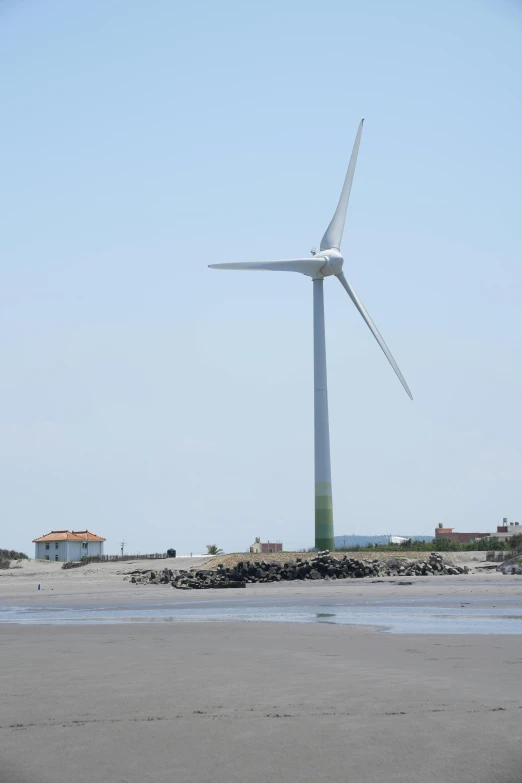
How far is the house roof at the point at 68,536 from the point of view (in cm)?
9475

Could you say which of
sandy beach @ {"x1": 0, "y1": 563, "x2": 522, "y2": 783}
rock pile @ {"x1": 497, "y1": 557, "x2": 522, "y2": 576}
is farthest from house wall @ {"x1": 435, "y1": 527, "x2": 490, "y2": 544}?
sandy beach @ {"x1": 0, "y1": 563, "x2": 522, "y2": 783}

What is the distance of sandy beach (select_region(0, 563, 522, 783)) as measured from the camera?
7.47 m

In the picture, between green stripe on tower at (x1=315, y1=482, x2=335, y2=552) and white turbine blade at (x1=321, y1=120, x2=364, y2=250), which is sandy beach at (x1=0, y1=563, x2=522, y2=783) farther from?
white turbine blade at (x1=321, y1=120, x2=364, y2=250)

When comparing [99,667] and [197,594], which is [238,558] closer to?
[197,594]

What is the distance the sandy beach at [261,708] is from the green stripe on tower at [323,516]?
4532 cm

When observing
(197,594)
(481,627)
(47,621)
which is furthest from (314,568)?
(481,627)

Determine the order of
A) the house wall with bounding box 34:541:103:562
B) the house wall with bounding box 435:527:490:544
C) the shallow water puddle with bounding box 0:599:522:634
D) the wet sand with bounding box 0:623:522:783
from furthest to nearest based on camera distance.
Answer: the house wall with bounding box 435:527:490:544, the house wall with bounding box 34:541:103:562, the shallow water puddle with bounding box 0:599:522:634, the wet sand with bounding box 0:623:522:783

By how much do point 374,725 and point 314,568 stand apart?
1571 inches

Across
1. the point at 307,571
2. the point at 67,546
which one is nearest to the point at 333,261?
the point at 307,571

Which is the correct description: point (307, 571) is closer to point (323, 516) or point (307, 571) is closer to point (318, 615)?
point (323, 516)

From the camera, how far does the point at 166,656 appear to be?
47.5 feet

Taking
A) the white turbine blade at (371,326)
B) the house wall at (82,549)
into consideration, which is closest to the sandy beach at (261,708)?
the white turbine blade at (371,326)

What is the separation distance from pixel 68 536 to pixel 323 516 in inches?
1560

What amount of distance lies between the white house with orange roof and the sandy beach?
77.0 m
